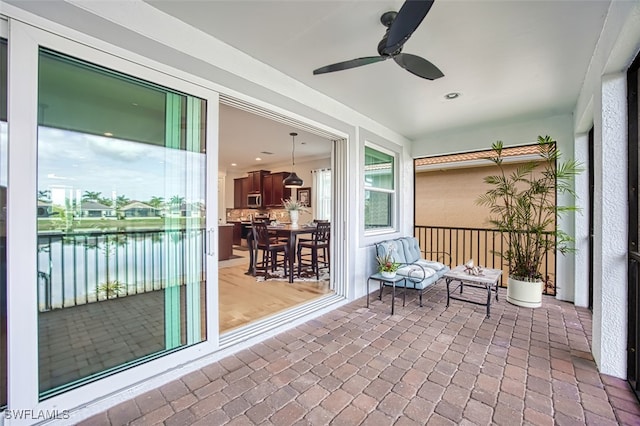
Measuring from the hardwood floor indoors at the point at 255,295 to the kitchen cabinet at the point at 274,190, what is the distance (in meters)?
3.23

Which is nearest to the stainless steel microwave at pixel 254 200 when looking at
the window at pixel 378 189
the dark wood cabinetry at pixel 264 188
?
the dark wood cabinetry at pixel 264 188

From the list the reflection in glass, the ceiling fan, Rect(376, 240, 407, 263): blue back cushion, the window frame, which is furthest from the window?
the reflection in glass

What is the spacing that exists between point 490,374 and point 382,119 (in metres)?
3.44

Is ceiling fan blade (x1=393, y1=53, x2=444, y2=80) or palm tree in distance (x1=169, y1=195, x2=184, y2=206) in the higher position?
ceiling fan blade (x1=393, y1=53, x2=444, y2=80)

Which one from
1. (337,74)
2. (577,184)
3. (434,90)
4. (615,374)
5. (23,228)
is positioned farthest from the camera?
(577,184)

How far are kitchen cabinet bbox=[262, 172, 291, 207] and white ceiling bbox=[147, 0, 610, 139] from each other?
15.6ft

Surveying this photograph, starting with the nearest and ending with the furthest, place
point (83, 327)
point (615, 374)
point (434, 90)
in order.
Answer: point (83, 327)
point (615, 374)
point (434, 90)

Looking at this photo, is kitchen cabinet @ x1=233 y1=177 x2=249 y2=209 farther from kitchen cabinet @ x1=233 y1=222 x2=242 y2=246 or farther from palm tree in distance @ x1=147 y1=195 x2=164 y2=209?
palm tree in distance @ x1=147 y1=195 x2=164 y2=209

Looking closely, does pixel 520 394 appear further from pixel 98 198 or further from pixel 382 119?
pixel 382 119

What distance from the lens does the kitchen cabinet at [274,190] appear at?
802cm

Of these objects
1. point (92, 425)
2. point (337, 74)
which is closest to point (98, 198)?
point (92, 425)

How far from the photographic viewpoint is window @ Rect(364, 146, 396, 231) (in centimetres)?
434

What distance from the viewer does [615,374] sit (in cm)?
206

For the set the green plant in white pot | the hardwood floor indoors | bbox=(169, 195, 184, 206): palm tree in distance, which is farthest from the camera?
the green plant in white pot
